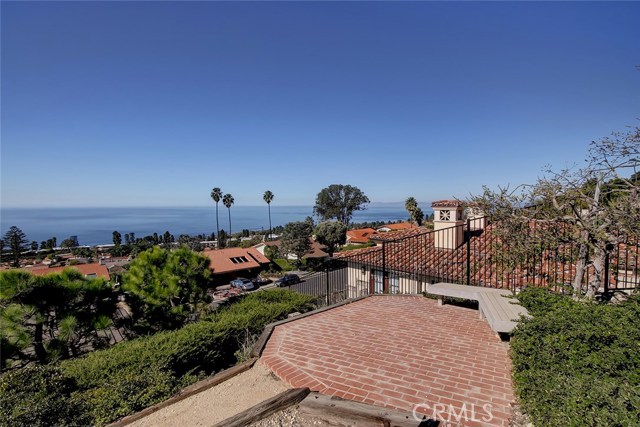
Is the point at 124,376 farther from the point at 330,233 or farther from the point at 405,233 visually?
the point at 330,233

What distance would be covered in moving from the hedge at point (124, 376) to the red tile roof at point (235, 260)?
91.4 feet

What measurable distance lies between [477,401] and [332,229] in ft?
124

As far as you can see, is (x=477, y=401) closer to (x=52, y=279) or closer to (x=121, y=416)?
(x=121, y=416)

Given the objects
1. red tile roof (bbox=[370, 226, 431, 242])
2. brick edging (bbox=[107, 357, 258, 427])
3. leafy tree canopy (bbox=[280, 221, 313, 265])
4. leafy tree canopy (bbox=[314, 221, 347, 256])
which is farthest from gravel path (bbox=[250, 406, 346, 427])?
leafy tree canopy (bbox=[314, 221, 347, 256])

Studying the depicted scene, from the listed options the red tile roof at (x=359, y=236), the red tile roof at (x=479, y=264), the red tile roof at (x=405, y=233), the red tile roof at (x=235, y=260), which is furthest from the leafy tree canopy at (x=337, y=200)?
the red tile roof at (x=479, y=264)

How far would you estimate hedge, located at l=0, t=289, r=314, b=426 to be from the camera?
3746 mm

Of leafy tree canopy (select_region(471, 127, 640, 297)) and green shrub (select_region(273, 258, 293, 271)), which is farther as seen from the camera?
green shrub (select_region(273, 258, 293, 271))

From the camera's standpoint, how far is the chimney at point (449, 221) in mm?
9328

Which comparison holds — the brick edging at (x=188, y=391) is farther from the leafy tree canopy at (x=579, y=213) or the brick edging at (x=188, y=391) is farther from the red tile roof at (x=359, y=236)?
the red tile roof at (x=359, y=236)

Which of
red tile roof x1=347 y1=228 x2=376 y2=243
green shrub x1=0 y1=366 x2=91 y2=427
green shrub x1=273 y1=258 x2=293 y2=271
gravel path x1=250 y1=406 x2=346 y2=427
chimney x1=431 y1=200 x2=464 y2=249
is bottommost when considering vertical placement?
green shrub x1=273 y1=258 x2=293 y2=271

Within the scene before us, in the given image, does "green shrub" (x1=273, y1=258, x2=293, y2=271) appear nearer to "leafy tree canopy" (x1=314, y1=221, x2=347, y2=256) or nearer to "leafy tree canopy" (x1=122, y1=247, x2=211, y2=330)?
"leafy tree canopy" (x1=314, y1=221, x2=347, y2=256)

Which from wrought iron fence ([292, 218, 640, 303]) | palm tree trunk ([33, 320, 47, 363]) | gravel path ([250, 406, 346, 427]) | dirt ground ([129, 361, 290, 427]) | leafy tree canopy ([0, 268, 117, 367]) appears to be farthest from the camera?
palm tree trunk ([33, 320, 47, 363])

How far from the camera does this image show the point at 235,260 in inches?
1393

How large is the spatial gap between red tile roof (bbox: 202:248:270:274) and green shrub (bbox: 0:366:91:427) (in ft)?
95.9
